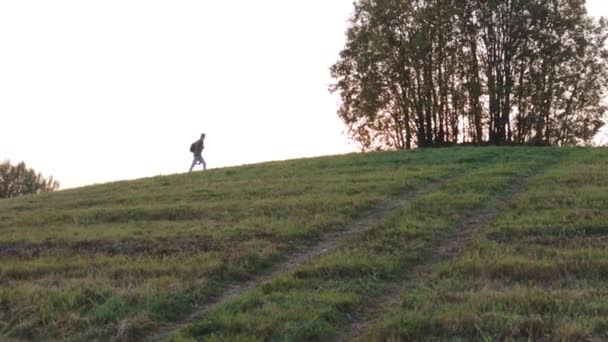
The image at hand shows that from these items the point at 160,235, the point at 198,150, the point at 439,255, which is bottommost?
the point at 439,255

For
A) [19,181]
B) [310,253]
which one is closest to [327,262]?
[310,253]

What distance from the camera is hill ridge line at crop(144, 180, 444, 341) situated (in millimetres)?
9430

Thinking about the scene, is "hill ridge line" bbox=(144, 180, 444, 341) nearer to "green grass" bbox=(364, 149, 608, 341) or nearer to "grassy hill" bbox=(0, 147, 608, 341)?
"grassy hill" bbox=(0, 147, 608, 341)

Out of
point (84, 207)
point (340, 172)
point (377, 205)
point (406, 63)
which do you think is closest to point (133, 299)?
point (377, 205)

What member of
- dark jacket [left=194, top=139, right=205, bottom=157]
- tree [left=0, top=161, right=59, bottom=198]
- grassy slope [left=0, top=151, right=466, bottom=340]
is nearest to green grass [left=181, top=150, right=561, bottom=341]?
grassy slope [left=0, top=151, right=466, bottom=340]

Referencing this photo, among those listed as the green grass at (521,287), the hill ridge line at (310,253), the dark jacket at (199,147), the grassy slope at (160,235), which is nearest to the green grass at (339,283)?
the hill ridge line at (310,253)

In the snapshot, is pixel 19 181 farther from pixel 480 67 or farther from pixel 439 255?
pixel 439 255

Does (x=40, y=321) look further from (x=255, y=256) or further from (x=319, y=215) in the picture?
(x=319, y=215)

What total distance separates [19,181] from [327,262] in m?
Answer: 61.4

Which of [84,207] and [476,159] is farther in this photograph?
[476,159]

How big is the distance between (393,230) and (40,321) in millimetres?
7000

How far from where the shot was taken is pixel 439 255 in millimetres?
11945

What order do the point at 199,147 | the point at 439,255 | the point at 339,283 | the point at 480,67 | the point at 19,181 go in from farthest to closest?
1. the point at 19,181
2. the point at 480,67
3. the point at 199,147
4. the point at 439,255
5. the point at 339,283

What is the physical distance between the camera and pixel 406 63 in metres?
43.8
